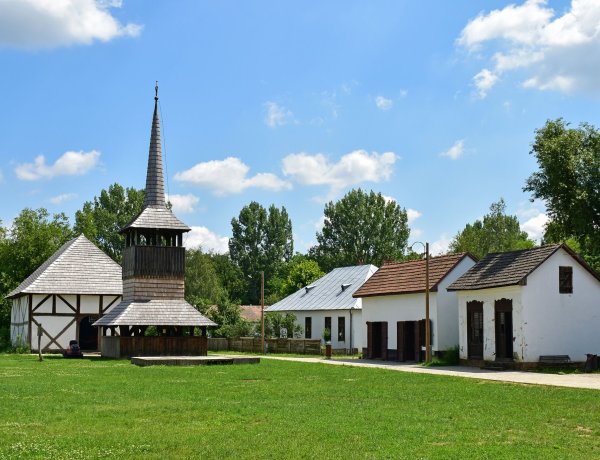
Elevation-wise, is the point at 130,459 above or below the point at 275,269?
below

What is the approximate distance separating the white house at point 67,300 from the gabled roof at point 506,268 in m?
24.4

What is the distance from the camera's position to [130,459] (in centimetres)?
1180

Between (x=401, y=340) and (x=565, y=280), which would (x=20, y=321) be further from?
(x=565, y=280)

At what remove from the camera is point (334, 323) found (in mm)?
57969

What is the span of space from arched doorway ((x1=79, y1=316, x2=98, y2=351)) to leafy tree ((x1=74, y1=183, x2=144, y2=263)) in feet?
116

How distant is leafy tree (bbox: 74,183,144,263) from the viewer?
3533 inches

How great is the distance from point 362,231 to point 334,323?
37.5 m

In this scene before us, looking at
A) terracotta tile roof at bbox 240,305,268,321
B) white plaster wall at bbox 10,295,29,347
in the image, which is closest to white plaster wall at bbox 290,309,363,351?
white plaster wall at bbox 10,295,29,347

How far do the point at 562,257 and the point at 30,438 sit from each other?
26384mm

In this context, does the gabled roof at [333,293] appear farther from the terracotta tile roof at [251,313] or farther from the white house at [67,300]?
the terracotta tile roof at [251,313]

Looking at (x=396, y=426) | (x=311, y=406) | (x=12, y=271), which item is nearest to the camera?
(x=396, y=426)

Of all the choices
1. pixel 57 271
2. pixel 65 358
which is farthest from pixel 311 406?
pixel 57 271

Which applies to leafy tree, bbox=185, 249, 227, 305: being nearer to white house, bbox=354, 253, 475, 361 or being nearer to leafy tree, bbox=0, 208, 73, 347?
leafy tree, bbox=0, 208, 73, 347

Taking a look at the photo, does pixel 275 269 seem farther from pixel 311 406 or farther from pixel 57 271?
pixel 311 406
